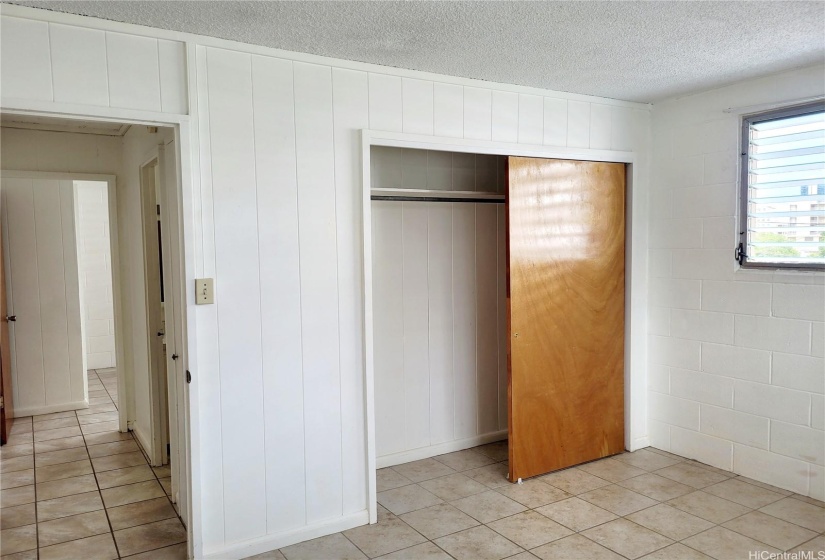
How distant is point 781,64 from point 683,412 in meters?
2.25

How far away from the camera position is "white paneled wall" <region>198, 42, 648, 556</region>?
2729 millimetres

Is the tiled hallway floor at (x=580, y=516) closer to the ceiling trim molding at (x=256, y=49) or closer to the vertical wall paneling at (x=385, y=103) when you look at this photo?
the vertical wall paneling at (x=385, y=103)

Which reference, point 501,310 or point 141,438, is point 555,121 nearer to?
point 501,310

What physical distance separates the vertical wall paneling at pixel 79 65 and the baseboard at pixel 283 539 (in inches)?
81.4

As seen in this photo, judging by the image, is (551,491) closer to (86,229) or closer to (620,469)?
(620,469)

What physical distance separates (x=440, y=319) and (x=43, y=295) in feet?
12.5

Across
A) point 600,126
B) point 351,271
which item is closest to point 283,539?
point 351,271

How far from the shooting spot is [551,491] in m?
3.54

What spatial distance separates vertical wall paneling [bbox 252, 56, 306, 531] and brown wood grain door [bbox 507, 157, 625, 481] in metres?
1.37

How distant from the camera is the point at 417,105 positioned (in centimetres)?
323

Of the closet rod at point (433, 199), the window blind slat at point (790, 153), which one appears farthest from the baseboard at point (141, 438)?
the window blind slat at point (790, 153)

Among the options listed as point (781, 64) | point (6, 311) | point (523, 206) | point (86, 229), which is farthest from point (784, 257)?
point (86, 229)

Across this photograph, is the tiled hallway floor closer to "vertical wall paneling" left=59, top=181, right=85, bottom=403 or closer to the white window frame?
the white window frame

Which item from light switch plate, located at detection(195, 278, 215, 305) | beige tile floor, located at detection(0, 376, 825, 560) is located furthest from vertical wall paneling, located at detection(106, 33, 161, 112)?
beige tile floor, located at detection(0, 376, 825, 560)
